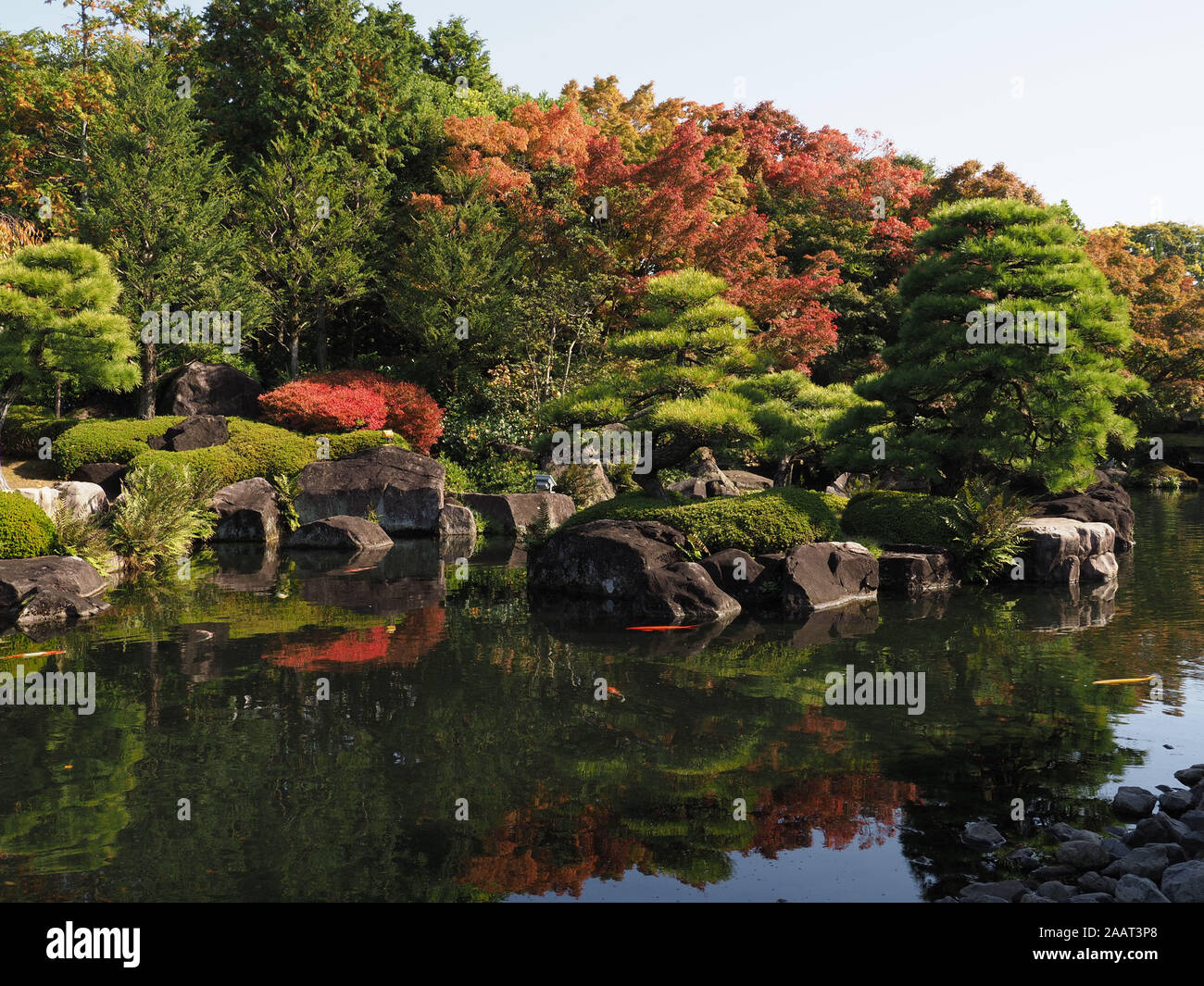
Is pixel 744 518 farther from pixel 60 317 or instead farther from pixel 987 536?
pixel 60 317

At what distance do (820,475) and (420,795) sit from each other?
1844 centimetres

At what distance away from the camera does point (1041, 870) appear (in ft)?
15.0

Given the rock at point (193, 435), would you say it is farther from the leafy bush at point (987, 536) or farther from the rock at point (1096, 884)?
the rock at point (1096, 884)

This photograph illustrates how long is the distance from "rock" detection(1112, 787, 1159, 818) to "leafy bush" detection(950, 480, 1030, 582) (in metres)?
8.77

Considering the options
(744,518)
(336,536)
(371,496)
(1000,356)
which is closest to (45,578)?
(336,536)

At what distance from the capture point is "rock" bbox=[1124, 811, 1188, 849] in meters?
4.99

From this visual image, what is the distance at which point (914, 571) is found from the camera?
13234 mm

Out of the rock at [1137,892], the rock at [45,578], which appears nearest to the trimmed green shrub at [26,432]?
the rock at [45,578]

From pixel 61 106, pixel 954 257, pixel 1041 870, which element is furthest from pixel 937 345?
pixel 61 106

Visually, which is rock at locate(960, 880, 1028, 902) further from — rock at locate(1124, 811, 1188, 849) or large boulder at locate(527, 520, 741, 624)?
large boulder at locate(527, 520, 741, 624)

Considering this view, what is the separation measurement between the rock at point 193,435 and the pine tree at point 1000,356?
14.2 metres

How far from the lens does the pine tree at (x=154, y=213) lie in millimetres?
23094

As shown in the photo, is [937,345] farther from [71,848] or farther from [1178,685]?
[71,848]

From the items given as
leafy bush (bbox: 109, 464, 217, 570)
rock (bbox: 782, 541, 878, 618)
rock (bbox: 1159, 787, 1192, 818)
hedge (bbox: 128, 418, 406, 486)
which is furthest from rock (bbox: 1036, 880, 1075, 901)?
hedge (bbox: 128, 418, 406, 486)
